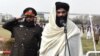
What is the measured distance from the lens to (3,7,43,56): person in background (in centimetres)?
673

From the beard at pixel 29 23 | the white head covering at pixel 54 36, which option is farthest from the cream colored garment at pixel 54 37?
the beard at pixel 29 23

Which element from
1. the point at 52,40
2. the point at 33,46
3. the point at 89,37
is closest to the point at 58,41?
the point at 52,40

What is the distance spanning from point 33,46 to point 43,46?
0.63 meters

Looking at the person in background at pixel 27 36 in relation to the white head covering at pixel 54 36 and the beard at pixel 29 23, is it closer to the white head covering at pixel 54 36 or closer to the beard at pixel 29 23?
the beard at pixel 29 23

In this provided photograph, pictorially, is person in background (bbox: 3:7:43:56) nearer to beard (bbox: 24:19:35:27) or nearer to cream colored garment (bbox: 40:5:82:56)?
beard (bbox: 24:19:35:27)

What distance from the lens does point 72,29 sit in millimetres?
6020

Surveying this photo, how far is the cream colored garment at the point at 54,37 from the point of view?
19.5 feet

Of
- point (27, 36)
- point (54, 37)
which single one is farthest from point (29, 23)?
point (54, 37)

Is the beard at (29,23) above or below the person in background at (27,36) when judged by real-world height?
above

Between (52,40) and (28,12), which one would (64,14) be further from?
(28,12)

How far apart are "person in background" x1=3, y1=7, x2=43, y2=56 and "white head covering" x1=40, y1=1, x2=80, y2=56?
0.62 metres

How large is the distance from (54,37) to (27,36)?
817mm

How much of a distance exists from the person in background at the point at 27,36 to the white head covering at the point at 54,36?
62 centimetres

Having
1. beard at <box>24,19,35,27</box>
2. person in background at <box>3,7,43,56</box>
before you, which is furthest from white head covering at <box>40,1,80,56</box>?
beard at <box>24,19,35,27</box>
